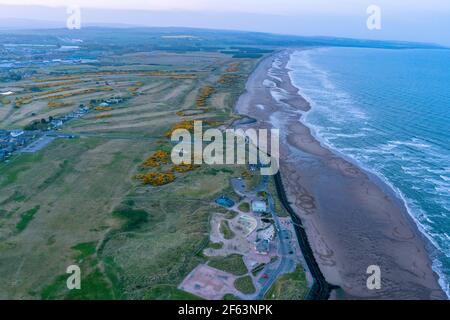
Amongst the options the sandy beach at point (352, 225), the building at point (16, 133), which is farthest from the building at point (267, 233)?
the building at point (16, 133)

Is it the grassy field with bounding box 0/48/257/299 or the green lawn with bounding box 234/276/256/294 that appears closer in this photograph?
the green lawn with bounding box 234/276/256/294

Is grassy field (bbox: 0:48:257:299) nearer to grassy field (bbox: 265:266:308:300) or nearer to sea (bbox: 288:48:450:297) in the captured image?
grassy field (bbox: 265:266:308:300)

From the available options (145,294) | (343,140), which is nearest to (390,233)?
(145,294)

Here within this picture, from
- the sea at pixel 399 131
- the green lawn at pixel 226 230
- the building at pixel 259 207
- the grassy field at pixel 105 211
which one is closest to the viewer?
the grassy field at pixel 105 211

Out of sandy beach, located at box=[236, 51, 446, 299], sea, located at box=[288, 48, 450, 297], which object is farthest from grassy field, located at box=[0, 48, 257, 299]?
sea, located at box=[288, 48, 450, 297]

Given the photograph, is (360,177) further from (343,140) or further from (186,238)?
(186,238)

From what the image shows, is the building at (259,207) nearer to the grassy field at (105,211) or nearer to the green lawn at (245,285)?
the grassy field at (105,211)

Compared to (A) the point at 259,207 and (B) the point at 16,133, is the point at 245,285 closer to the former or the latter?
(A) the point at 259,207

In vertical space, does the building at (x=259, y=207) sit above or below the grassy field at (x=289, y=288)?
above
